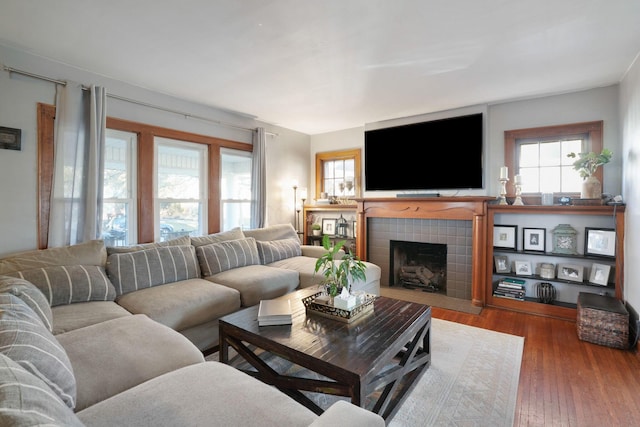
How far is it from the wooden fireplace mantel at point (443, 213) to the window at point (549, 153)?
1.88ft

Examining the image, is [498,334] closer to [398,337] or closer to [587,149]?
[398,337]

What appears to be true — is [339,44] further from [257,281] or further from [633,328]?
[633,328]

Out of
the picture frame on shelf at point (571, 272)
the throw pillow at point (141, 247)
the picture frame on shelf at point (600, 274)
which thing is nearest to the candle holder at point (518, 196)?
the picture frame on shelf at point (571, 272)

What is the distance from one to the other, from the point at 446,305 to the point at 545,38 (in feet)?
8.94

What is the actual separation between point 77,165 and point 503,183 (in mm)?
4456

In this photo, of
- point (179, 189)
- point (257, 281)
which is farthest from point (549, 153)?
point (179, 189)

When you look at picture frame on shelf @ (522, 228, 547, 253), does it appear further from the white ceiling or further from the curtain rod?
the curtain rod

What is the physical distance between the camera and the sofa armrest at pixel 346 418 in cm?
90

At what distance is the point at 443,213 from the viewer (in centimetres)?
379

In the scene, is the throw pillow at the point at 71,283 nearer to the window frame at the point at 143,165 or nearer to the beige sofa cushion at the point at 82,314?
the beige sofa cushion at the point at 82,314

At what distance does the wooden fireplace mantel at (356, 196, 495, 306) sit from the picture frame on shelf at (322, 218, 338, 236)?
0.67 m

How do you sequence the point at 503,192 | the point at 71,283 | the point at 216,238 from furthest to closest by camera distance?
the point at 503,192 → the point at 216,238 → the point at 71,283

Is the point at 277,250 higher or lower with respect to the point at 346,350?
higher

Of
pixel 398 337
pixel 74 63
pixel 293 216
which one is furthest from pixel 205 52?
pixel 293 216
